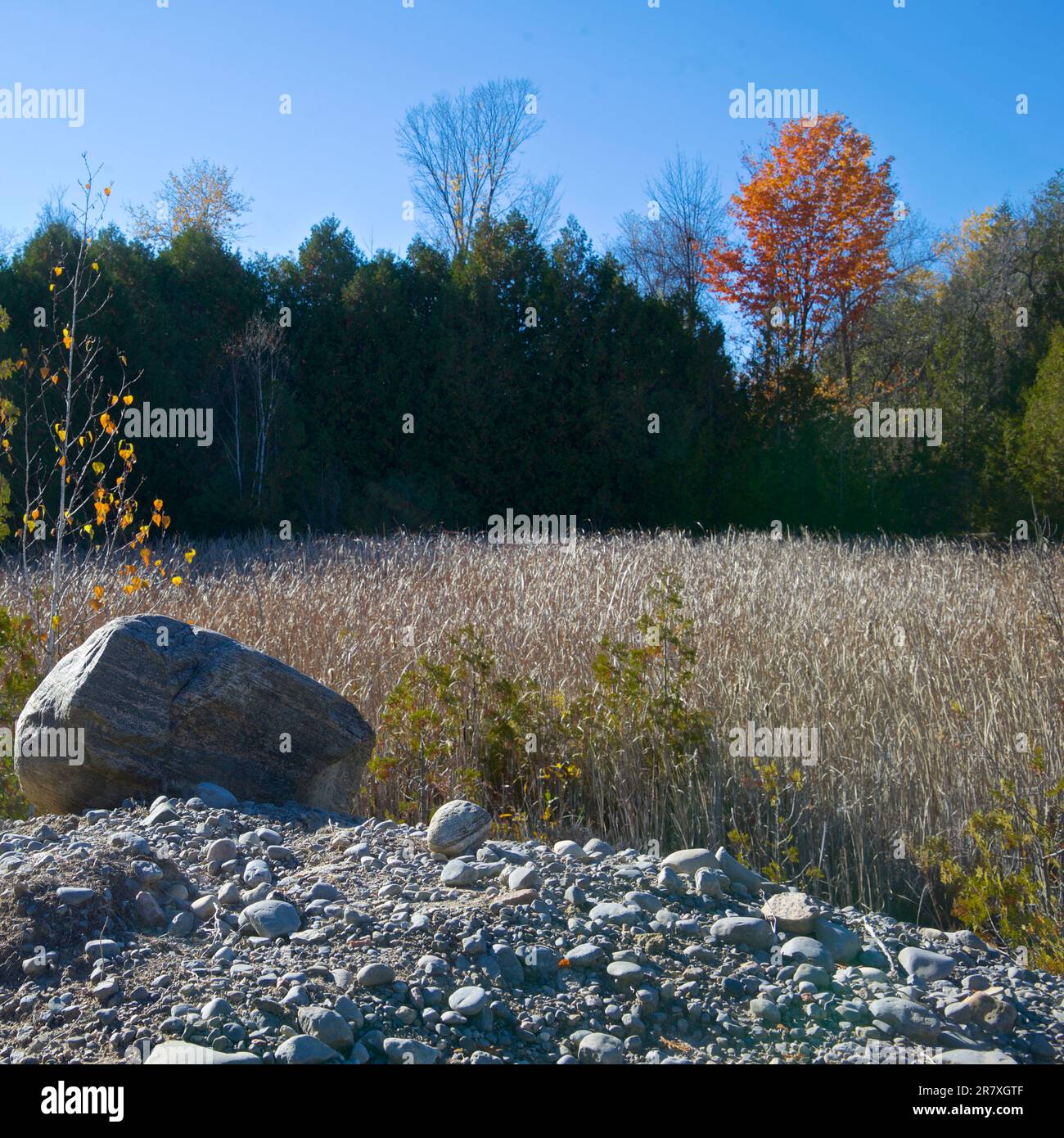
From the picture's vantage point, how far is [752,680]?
4797mm

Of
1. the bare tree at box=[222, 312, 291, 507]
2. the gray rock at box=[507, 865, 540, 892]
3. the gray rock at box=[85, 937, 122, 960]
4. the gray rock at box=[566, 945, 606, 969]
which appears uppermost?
the bare tree at box=[222, 312, 291, 507]

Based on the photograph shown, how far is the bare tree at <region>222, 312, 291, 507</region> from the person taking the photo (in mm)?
12922

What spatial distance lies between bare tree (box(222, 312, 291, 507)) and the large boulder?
941 centimetres

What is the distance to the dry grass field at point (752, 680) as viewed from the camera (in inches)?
149

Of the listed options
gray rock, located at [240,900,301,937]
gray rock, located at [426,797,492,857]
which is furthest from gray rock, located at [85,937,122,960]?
gray rock, located at [426,797,492,857]

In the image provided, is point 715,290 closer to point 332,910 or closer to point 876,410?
point 876,410

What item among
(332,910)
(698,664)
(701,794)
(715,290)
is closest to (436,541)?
(698,664)

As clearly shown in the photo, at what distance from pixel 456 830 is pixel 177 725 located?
1286mm

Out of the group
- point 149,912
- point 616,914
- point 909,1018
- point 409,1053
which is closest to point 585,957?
point 616,914

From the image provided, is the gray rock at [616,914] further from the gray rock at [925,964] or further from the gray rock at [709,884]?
Answer: the gray rock at [925,964]

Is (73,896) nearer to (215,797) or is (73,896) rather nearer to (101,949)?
(101,949)

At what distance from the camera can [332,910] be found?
253 centimetres

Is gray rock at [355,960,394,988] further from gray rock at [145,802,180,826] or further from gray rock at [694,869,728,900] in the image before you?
gray rock at [145,802,180,826]
